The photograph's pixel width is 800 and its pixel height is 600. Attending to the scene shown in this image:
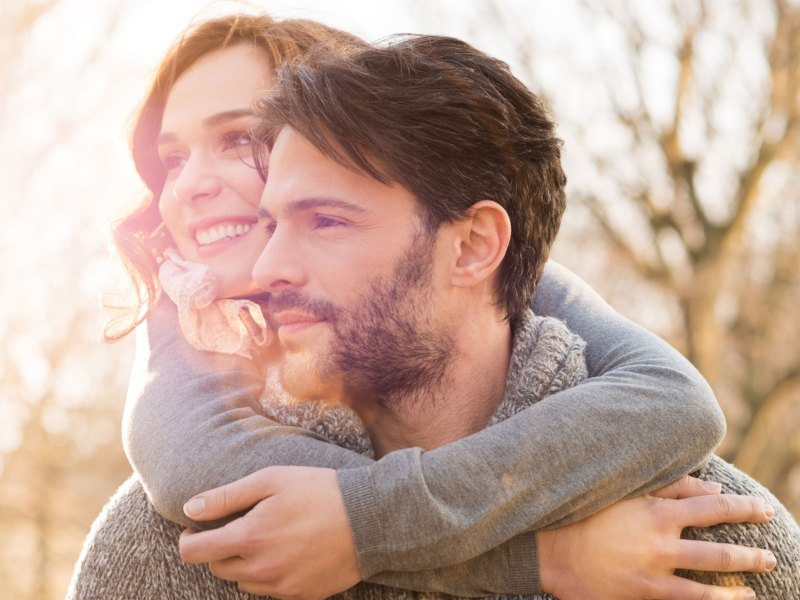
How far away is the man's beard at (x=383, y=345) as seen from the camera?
2.45 m

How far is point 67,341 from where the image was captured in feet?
38.0

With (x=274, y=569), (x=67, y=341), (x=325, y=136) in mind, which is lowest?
(x=274, y=569)

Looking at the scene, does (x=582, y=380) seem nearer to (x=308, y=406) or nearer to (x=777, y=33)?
(x=308, y=406)

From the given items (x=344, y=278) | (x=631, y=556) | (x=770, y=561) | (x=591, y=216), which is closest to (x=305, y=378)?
(x=344, y=278)

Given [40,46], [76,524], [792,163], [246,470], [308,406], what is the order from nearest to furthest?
[246,470] → [308,406] → [40,46] → [792,163] → [76,524]

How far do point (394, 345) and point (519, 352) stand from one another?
0.36m

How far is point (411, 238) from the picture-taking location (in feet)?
8.34

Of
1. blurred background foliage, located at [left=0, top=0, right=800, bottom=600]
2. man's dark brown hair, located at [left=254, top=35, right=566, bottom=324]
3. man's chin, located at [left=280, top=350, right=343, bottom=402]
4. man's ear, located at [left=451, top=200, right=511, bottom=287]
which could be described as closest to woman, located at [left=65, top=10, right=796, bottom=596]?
man's chin, located at [left=280, top=350, right=343, bottom=402]

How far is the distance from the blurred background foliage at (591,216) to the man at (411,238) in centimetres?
720

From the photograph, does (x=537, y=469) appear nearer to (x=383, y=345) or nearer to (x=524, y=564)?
(x=524, y=564)

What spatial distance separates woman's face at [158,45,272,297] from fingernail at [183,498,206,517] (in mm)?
811

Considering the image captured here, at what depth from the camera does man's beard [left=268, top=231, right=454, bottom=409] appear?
2.45m

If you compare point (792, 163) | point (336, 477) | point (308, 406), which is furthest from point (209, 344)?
point (792, 163)

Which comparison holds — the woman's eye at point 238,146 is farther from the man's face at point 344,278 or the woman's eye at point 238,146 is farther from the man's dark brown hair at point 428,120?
the man's face at point 344,278
